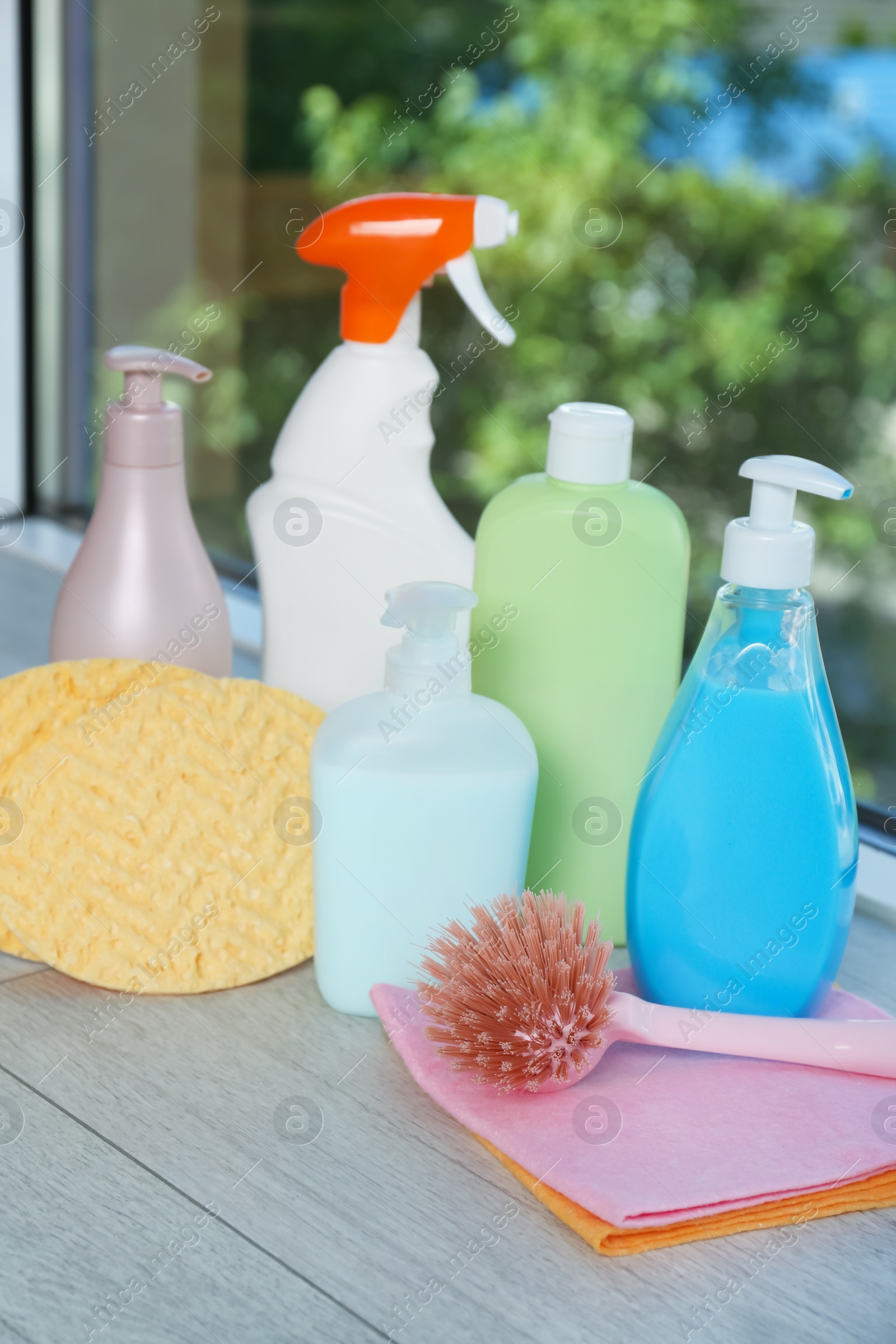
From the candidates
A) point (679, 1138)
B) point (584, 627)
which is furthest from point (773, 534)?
point (679, 1138)

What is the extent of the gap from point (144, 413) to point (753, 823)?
0.96 feet

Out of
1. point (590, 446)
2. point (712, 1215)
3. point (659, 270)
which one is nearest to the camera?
point (712, 1215)

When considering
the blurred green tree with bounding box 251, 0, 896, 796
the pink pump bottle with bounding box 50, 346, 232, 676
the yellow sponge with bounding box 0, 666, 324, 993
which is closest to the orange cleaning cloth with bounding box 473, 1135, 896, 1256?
the yellow sponge with bounding box 0, 666, 324, 993

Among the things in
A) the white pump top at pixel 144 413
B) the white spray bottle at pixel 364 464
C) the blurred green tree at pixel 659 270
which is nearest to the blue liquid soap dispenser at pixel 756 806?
the white spray bottle at pixel 364 464

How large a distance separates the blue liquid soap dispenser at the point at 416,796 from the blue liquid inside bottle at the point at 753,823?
56 millimetres

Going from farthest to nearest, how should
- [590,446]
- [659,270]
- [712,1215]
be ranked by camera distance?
[659,270] → [590,446] → [712,1215]

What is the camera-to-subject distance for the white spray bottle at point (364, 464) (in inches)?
20.6

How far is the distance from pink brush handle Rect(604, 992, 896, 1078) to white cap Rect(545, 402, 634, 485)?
0.61 feet

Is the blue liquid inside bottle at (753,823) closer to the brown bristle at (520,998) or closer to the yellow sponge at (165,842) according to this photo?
the brown bristle at (520,998)

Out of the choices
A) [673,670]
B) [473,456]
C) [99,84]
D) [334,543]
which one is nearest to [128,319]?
[99,84]

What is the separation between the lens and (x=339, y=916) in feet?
1.55

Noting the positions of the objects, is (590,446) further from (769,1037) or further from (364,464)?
(769,1037)

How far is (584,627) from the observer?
491 mm

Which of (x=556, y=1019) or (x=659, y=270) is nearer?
Result: (x=556, y=1019)
